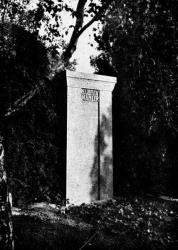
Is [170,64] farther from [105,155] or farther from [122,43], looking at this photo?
[105,155]

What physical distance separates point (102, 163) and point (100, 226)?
2469mm

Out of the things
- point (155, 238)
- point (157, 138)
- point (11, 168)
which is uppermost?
point (157, 138)

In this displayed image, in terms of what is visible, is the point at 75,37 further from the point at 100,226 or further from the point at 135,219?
the point at 135,219

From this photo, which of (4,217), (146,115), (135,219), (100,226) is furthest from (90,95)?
(4,217)

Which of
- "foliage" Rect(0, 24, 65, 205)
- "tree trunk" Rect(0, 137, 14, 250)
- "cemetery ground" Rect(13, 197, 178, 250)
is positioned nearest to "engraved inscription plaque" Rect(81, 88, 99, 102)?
"foliage" Rect(0, 24, 65, 205)

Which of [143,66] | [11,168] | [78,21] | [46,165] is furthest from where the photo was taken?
[143,66]

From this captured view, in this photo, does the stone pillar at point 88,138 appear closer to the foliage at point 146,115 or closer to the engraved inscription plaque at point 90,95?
the engraved inscription plaque at point 90,95

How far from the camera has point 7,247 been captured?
11.0 ft

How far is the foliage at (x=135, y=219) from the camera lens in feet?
16.4

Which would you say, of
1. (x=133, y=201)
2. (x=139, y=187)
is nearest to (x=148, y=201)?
(x=133, y=201)

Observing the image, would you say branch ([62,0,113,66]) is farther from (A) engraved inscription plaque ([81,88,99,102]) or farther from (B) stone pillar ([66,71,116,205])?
(A) engraved inscription plaque ([81,88,99,102])

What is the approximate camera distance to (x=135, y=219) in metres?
6.21

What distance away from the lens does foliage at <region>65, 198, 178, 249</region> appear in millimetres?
5012

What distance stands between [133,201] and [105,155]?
1522 mm
